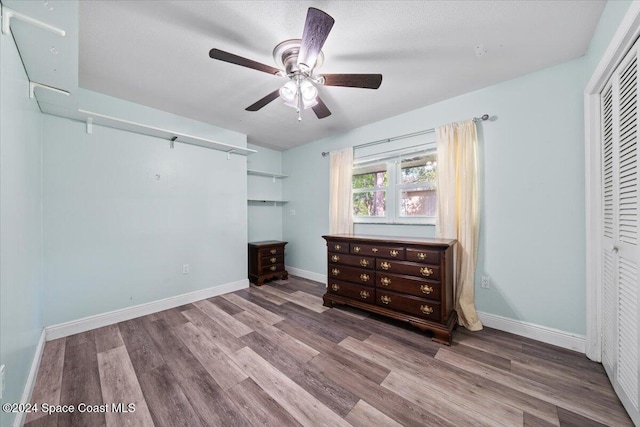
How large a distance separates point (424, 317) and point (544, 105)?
2281 millimetres

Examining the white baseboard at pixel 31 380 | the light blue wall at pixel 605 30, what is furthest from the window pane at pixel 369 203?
the white baseboard at pixel 31 380

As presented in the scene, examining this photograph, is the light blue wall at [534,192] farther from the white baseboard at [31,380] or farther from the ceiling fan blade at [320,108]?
the white baseboard at [31,380]

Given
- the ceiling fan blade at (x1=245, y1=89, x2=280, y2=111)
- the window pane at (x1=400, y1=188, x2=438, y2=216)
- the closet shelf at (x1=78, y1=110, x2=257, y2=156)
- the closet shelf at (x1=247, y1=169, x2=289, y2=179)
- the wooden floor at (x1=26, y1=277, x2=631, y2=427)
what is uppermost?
the ceiling fan blade at (x1=245, y1=89, x2=280, y2=111)

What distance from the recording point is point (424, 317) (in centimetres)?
219

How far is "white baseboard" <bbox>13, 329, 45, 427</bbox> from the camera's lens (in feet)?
4.11

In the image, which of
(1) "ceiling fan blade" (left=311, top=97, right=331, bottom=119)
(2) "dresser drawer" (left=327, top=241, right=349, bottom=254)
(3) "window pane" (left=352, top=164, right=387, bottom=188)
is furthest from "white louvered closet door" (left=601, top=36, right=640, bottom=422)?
(2) "dresser drawer" (left=327, top=241, right=349, bottom=254)

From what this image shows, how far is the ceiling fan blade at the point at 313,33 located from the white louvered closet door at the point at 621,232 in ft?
5.54

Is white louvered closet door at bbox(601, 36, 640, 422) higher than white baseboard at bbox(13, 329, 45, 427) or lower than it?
higher

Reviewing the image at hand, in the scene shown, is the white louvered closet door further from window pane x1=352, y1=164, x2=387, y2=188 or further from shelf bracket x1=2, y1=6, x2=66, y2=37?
shelf bracket x1=2, y1=6, x2=66, y2=37

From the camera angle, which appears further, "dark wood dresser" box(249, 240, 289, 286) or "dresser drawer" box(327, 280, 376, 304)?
"dark wood dresser" box(249, 240, 289, 286)

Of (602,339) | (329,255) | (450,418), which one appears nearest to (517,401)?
(450,418)

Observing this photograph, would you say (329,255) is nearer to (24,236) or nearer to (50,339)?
(24,236)

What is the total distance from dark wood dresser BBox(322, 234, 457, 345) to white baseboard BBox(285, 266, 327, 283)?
39.6 inches

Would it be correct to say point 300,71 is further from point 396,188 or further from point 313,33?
point 396,188
